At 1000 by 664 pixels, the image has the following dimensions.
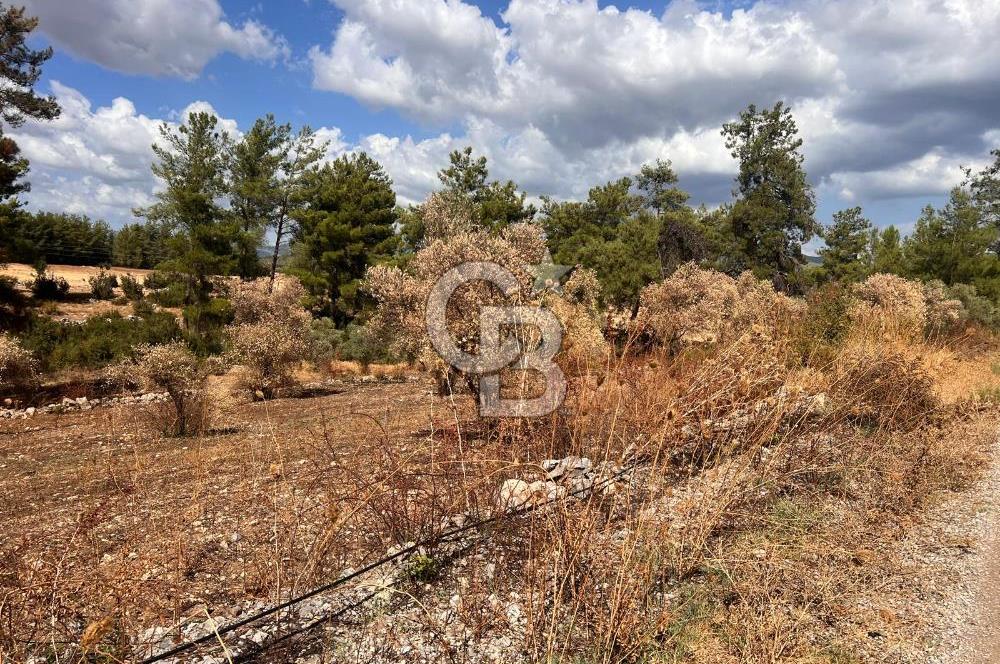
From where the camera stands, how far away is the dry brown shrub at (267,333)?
1467 centimetres

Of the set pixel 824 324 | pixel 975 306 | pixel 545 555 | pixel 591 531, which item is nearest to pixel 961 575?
pixel 591 531

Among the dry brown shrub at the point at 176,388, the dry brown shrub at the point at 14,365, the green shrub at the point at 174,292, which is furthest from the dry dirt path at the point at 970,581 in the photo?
the green shrub at the point at 174,292

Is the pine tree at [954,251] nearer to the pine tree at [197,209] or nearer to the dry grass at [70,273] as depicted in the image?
the pine tree at [197,209]

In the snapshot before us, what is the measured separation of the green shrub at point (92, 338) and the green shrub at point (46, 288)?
736 centimetres

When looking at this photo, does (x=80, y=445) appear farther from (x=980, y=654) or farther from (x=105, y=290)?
(x=105, y=290)

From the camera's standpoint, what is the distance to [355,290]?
2636 cm

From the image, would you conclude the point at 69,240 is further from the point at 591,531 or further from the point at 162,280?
the point at 591,531

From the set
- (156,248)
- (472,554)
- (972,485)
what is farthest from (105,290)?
(972,485)

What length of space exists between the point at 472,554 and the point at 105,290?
1432 inches

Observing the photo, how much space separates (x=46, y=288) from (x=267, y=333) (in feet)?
71.9

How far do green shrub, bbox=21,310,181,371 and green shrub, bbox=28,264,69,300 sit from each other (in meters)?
7.36

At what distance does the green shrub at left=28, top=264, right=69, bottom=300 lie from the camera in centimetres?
2752

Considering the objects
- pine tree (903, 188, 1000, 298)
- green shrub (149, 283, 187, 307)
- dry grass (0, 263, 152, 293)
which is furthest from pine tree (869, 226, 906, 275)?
dry grass (0, 263, 152, 293)

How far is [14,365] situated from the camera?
14.7 metres
